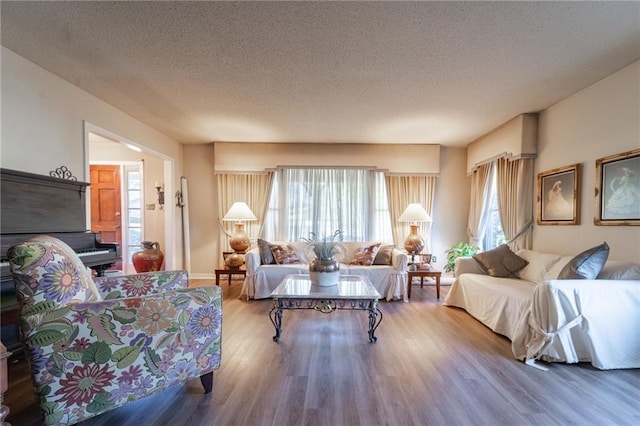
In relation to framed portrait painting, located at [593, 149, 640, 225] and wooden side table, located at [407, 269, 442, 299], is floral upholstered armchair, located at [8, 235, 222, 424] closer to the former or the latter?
wooden side table, located at [407, 269, 442, 299]

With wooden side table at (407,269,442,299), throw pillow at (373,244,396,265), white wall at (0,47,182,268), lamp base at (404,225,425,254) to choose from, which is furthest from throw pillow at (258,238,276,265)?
white wall at (0,47,182,268)

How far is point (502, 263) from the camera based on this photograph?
3.33 m

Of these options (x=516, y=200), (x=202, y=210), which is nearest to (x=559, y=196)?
(x=516, y=200)

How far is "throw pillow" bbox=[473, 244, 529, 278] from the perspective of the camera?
3.30 m

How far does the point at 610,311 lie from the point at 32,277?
3.58 metres

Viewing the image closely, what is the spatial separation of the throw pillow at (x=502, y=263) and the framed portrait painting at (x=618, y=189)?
85 cm

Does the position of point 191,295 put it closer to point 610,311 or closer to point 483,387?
point 483,387

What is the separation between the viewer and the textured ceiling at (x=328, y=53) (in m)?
1.74

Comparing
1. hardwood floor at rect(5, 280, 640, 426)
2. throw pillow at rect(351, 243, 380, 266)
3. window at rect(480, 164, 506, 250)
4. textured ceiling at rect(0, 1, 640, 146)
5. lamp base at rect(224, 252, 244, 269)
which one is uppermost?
textured ceiling at rect(0, 1, 640, 146)

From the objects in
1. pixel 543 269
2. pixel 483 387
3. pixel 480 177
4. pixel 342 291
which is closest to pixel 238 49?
pixel 342 291

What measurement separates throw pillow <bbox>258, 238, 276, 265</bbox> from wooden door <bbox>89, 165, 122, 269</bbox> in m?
2.80

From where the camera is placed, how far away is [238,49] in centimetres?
213

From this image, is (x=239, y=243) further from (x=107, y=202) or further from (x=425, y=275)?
(x=425, y=275)

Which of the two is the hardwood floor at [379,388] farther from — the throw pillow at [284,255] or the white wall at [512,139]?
the white wall at [512,139]
